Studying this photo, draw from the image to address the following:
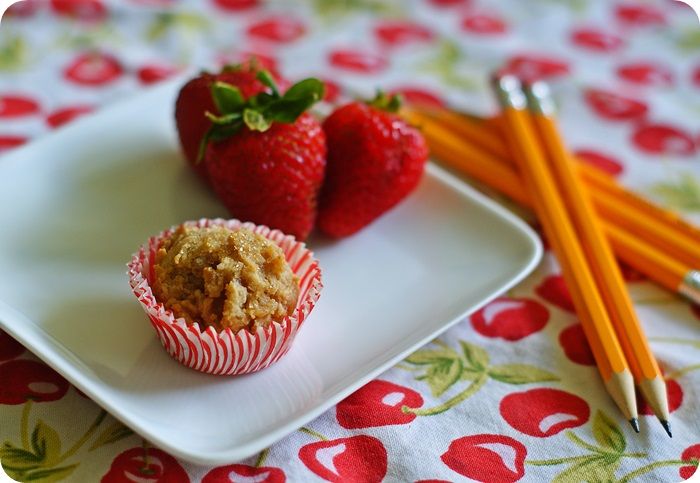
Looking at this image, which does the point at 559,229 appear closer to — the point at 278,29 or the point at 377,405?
the point at 377,405

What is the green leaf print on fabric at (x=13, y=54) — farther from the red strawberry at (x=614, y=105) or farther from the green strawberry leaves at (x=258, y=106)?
the red strawberry at (x=614, y=105)

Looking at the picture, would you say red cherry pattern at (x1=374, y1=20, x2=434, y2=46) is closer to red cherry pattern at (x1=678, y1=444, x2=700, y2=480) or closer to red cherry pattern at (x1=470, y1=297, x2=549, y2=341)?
red cherry pattern at (x1=470, y1=297, x2=549, y2=341)

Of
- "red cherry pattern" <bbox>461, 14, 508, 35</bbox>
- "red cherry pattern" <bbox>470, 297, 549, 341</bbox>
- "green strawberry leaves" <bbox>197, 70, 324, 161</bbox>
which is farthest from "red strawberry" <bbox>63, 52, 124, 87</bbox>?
"red cherry pattern" <bbox>470, 297, 549, 341</bbox>

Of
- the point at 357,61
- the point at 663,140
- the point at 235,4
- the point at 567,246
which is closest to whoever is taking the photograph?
the point at 567,246

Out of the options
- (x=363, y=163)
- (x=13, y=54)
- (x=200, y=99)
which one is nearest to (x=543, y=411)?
(x=363, y=163)

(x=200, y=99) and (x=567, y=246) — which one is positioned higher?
(x=200, y=99)

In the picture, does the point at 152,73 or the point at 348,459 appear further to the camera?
the point at 152,73
